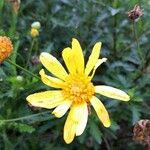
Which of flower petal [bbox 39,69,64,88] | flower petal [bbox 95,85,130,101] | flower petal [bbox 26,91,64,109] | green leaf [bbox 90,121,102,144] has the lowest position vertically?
green leaf [bbox 90,121,102,144]

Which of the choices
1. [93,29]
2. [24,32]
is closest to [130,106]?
[93,29]

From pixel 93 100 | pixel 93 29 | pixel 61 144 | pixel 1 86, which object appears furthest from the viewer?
pixel 93 29

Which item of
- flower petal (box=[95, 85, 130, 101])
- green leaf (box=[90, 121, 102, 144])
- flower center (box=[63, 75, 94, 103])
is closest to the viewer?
flower petal (box=[95, 85, 130, 101])

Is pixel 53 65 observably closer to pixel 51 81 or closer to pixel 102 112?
pixel 51 81

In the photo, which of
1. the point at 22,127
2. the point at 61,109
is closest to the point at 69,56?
the point at 61,109

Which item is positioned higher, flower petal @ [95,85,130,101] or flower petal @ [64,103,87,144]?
flower petal @ [95,85,130,101]

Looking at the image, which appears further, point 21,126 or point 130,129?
point 130,129

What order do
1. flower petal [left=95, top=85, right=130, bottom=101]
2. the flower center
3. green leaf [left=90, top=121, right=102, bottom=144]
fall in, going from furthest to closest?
green leaf [left=90, top=121, right=102, bottom=144] → the flower center → flower petal [left=95, top=85, right=130, bottom=101]

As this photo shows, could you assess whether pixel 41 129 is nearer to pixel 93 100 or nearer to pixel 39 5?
pixel 93 100

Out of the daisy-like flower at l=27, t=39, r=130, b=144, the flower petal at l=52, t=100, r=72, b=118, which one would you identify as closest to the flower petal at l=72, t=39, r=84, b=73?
the daisy-like flower at l=27, t=39, r=130, b=144

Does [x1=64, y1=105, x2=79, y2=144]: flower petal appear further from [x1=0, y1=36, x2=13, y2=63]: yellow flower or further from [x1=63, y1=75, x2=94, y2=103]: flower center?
[x1=0, y1=36, x2=13, y2=63]: yellow flower
